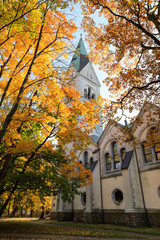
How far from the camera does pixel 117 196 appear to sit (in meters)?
16.1

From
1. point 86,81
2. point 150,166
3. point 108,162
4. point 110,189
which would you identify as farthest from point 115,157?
point 86,81

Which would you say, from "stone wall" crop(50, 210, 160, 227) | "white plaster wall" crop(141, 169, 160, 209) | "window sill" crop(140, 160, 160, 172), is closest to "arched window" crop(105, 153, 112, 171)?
"window sill" crop(140, 160, 160, 172)

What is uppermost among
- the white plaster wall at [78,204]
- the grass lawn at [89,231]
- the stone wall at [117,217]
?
the white plaster wall at [78,204]

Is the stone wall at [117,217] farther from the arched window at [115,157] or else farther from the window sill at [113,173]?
the arched window at [115,157]

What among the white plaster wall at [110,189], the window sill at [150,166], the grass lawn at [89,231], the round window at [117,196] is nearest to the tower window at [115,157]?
the white plaster wall at [110,189]

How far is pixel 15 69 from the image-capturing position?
705 cm

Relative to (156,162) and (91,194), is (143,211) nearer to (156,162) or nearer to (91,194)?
(156,162)

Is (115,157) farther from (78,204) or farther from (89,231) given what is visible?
(89,231)

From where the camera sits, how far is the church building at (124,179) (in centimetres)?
1295

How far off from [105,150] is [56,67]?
1401 cm

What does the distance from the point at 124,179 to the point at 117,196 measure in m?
3.19

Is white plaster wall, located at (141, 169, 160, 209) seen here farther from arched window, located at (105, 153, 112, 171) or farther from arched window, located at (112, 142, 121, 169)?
arched window, located at (105, 153, 112, 171)

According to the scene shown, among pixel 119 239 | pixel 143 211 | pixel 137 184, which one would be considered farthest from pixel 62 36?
pixel 143 211

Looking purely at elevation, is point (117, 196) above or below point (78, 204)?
above
